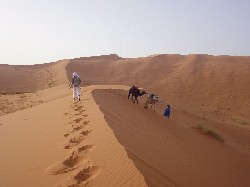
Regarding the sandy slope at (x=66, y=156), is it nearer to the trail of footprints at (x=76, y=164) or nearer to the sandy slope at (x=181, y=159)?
the trail of footprints at (x=76, y=164)

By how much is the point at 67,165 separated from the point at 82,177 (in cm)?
89

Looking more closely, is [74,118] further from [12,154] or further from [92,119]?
[12,154]

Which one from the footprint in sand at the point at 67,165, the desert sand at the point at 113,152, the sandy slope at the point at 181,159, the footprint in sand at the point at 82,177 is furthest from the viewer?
the sandy slope at the point at 181,159

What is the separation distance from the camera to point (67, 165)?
6363mm

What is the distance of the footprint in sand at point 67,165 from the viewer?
6.03 meters

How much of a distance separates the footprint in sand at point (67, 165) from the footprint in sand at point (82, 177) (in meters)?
0.36

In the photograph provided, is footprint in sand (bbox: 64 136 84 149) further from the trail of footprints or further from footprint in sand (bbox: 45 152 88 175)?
footprint in sand (bbox: 45 152 88 175)

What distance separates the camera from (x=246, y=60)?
4778cm

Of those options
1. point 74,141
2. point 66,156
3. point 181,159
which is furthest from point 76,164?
point 181,159

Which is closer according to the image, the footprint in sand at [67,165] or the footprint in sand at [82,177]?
the footprint in sand at [82,177]

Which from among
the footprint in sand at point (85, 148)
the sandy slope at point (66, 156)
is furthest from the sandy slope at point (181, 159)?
the footprint in sand at point (85, 148)

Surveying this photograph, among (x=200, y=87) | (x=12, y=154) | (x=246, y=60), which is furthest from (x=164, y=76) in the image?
(x=12, y=154)

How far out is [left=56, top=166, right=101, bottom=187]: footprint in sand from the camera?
5312 millimetres

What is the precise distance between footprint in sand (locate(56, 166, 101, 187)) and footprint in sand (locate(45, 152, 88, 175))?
36 cm
